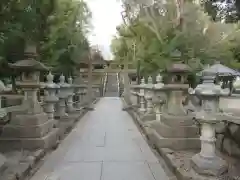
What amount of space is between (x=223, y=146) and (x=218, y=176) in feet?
5.77

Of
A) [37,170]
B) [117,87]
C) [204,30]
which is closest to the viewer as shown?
[37,170]

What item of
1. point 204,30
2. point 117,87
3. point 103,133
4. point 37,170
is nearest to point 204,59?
point 204,30

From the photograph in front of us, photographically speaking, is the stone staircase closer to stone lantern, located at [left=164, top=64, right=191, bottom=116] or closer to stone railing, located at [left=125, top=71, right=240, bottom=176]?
stone railing, located at [left=125, top=71, right=240, bottom=176]

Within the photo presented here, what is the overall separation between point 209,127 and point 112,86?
30377mm

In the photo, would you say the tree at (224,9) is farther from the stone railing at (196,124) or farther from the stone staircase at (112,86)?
the stone staircase at (112,86)

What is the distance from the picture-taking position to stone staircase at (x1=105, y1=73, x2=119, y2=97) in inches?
1276

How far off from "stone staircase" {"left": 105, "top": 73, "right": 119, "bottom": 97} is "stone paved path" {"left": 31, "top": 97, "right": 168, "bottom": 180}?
78.5ft

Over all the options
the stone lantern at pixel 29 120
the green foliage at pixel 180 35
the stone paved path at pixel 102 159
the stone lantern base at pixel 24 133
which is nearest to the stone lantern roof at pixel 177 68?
the stone paved path at pixel 102 159

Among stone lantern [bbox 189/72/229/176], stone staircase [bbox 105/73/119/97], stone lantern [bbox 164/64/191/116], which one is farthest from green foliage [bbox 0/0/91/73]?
stone staircase [bbox 105/73/119/97]

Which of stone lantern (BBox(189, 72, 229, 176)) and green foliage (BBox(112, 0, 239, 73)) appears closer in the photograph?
stone lantern (BBox(189, 72, 229, 176))

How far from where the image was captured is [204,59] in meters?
12.9

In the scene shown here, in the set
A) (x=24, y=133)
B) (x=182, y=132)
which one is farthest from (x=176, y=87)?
(x=24, y=133)

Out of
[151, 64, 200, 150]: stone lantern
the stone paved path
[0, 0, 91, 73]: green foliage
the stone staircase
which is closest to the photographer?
the stone paved path

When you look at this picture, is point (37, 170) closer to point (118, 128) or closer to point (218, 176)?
point (218, 176)
